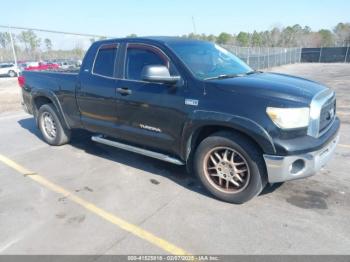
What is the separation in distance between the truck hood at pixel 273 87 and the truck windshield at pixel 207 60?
33 centimetres

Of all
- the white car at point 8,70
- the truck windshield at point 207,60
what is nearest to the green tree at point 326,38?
the white car at point 8,70

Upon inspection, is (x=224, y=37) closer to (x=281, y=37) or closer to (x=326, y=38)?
(x=281, y=37)

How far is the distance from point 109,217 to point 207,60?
2.37 meters

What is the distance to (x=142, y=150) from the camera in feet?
14.2

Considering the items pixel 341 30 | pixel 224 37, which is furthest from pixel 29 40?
pixel 341 30

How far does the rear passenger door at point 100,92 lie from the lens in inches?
178

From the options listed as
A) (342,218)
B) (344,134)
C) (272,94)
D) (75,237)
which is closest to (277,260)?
(342,218)

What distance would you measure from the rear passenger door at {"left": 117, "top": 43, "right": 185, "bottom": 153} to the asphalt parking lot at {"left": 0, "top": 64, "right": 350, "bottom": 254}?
2.14 feet

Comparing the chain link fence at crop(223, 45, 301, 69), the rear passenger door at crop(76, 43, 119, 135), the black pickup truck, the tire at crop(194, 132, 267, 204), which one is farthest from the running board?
the chain link fence at crop(223, 45, 301, 69)

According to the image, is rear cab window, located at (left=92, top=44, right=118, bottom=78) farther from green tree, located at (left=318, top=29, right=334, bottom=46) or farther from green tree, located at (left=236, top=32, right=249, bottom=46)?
green tree, located at (left=236, top=32, right=249, bottom=46)

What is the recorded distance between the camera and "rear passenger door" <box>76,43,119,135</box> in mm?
4527

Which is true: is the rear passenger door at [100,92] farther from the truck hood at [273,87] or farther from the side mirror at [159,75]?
the truck hood at [273,87]

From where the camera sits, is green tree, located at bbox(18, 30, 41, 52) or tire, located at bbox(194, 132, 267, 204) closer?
tire, located at bbox(194, 132, 267, 204)

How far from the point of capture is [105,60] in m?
4.71
